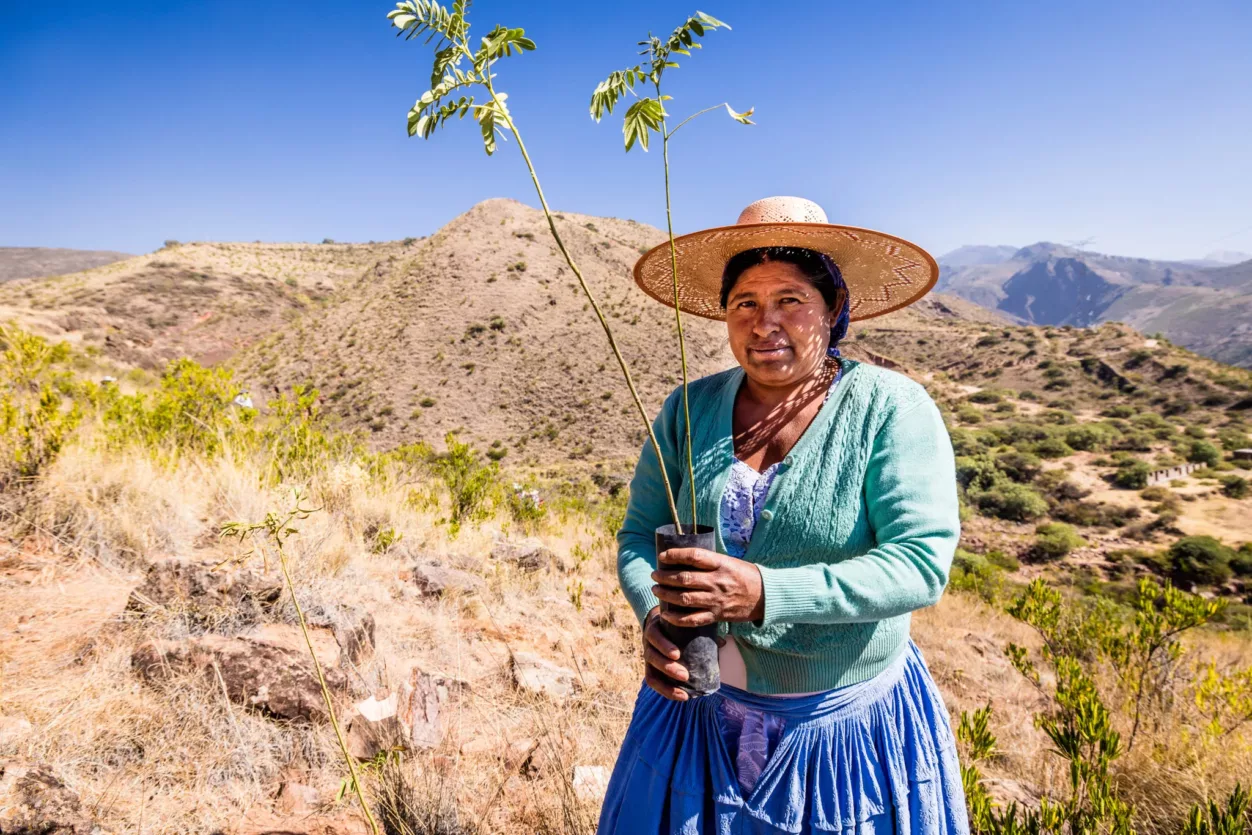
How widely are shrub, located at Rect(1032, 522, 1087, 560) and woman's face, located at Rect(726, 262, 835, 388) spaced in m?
21.7

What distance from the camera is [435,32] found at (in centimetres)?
84

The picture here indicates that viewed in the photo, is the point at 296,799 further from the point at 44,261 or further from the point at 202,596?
the point at 44,261

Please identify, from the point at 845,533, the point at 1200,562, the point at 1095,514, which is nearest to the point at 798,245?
the point at 845,533

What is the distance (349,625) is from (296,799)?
87 cm

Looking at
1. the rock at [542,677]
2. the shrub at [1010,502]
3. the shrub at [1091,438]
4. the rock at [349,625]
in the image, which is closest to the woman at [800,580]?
the rock at [542,677]

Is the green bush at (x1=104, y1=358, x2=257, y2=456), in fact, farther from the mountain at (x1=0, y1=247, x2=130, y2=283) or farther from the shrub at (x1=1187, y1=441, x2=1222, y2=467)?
the mountain at (x1=0, y1=247, x2=130, y2=283)

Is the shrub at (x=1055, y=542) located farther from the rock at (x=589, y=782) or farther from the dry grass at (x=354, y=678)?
the rock at (x=589, y=782)

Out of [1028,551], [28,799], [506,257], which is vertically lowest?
[1028,551]

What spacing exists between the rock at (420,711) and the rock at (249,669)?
1.00 feet

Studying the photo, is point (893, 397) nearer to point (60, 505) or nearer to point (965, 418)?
point (60, 505)

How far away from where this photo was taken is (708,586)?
3.06 ft

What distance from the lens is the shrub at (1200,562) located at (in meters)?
16.5

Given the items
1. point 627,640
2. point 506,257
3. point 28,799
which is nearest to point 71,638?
point 28,799

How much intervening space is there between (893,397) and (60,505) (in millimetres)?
4670
